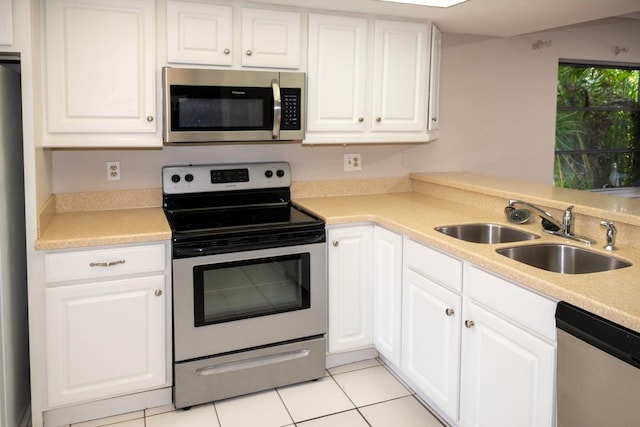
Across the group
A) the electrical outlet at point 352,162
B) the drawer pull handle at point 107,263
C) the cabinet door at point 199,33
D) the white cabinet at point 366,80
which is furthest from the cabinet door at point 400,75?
the drawer pull handle at point 107,263

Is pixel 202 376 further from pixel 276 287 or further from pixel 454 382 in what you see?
pixel 454 382

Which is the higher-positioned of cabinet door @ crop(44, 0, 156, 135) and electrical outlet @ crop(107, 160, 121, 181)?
cabinet door @ crop(44, 0, 156, 135)

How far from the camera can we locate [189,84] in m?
2.58

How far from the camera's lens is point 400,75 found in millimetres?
3076

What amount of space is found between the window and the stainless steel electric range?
267 cm

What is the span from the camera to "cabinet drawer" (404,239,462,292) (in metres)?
2.14

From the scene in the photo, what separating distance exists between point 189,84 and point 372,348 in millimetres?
1728

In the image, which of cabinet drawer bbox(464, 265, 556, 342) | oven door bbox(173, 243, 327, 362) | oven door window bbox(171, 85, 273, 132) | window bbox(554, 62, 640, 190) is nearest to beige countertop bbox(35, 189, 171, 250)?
oven door bbox(173, 243, 327, 362)

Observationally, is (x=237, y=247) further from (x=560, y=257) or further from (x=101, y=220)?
(x=560, y=257)

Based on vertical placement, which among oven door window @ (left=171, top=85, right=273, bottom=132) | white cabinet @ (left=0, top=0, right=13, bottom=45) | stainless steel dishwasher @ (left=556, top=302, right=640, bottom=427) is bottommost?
stainless steel dishwasher @ (left=556, top=302, right=640, bottom=427)

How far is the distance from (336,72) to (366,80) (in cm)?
19

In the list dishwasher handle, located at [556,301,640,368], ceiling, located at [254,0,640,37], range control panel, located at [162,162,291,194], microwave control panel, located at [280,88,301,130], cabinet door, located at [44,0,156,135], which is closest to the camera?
dishwasher handle, located at [556,301,640,368]

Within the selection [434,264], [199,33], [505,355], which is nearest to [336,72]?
[199,33]

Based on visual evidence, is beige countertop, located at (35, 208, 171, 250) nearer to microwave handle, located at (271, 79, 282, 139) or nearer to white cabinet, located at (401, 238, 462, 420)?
microwave handle, located at (271, 79, 282, 139)
